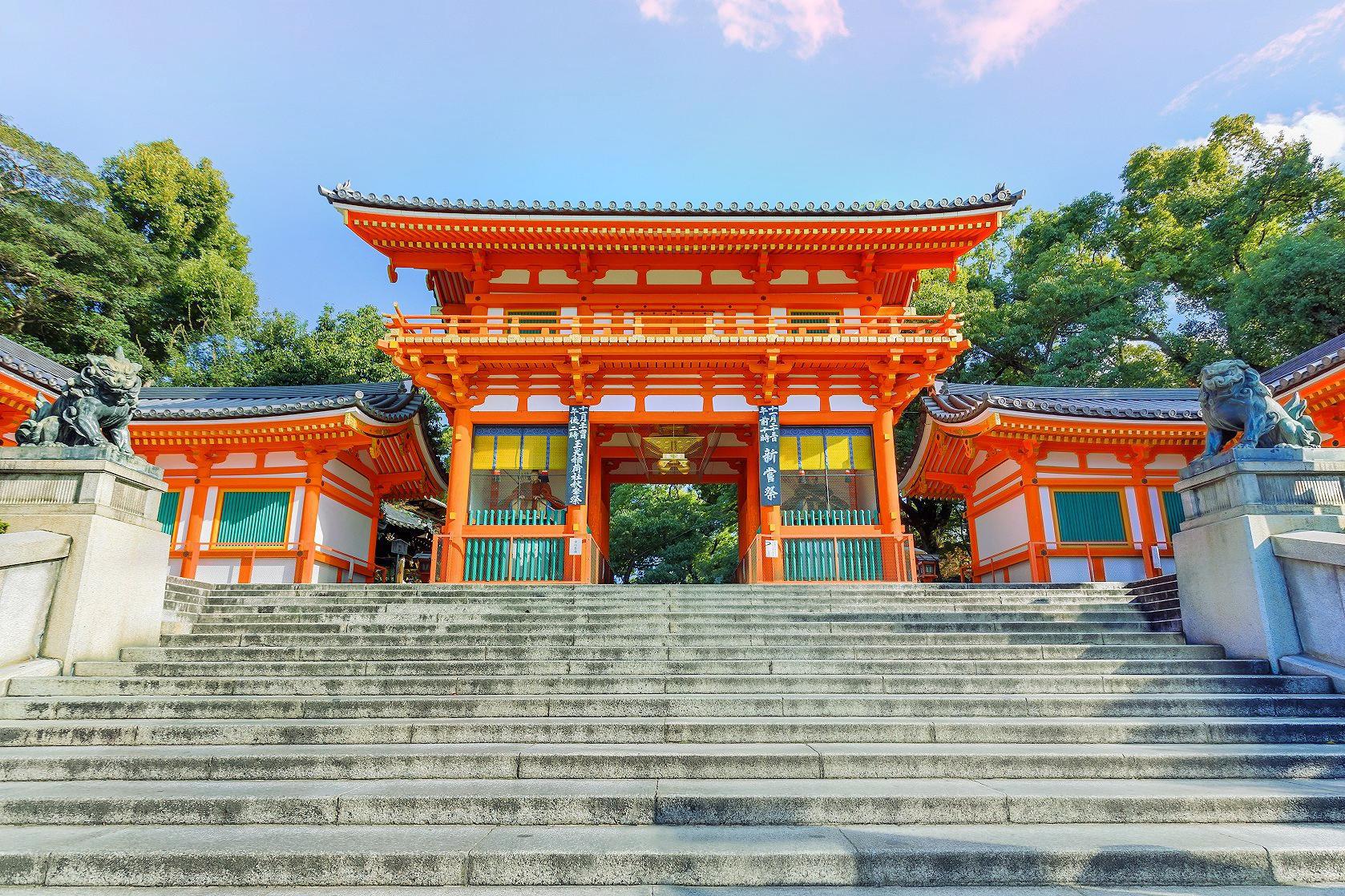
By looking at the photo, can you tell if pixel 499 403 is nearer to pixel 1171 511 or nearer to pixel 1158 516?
pixel 1158 516

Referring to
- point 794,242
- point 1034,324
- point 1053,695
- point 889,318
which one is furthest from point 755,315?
point 1034,324

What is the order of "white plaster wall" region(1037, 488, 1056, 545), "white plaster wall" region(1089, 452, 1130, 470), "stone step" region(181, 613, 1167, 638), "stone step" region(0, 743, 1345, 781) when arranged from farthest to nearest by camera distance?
"white plaster wall" region(1089, 452, 1130, 470) → "white plaster wall" region(1037, 488, 1056, 545) → "stone step" region(181, 613, 1167, 638) → "stone step" region(0, 743, 1345, 781)

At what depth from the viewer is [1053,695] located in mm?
5348

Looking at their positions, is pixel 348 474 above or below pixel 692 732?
above

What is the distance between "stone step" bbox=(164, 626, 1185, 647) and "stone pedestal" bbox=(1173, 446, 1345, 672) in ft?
2.25

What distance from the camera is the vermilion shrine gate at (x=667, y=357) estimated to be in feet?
37.7

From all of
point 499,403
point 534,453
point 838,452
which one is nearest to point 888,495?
point 838,452

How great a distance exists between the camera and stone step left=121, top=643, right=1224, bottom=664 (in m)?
6.21

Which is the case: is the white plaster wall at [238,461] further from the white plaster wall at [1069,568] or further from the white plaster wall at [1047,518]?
the white plaster wall at [1069,568]

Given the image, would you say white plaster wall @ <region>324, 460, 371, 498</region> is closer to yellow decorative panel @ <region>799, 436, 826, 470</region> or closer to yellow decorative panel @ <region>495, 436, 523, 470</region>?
yellow decorative panel @ <region>495, 436, 523, 470</region>

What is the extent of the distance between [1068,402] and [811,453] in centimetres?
656

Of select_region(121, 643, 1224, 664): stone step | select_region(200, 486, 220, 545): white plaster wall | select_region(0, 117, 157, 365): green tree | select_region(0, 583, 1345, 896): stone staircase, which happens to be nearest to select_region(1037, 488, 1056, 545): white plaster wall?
select_region(0, 583, 1345, 896): stone staircase

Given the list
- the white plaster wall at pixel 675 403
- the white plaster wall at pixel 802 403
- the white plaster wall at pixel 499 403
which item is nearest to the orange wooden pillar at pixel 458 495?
the white plaster wall at pixel 499 403

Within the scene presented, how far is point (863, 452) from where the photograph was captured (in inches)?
481
